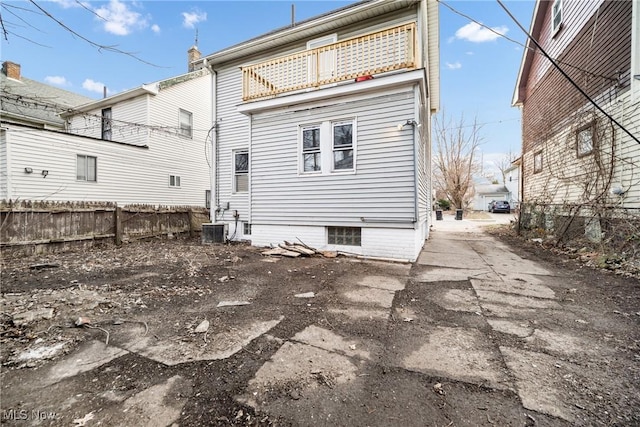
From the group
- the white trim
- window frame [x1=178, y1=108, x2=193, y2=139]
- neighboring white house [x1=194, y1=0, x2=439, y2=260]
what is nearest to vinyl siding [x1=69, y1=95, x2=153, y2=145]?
window frame [x1=178, y1=108, x2=193, y2=139]

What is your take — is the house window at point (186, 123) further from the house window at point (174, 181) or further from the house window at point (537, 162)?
the house window at point (537, 162)

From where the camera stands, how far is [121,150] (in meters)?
11.4

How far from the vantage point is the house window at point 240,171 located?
8.98 meters

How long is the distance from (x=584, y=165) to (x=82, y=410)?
11143mm

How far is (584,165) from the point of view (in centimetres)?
757

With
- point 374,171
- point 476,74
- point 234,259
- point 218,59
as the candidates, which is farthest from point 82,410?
point 476,74

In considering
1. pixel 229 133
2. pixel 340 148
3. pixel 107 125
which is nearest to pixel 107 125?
pixel 107 125

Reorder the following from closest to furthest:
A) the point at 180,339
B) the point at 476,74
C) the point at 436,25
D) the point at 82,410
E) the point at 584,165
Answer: the point at 82,410, the point at 180,339, the point at 584,165, the point at 436,25, the point at 476,74

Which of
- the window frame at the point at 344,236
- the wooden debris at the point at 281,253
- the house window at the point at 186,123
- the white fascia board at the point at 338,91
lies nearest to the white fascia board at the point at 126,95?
the house window at the point at 186,123

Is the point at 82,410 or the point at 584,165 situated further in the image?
the point at 584,165

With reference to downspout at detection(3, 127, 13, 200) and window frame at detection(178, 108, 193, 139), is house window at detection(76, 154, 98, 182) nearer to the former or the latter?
downspout at detection(3, 127, 13, 200)

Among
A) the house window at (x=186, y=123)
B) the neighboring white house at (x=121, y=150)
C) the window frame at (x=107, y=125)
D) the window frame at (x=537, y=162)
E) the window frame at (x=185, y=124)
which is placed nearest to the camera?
the neighboring white house at (x=121, y=150)

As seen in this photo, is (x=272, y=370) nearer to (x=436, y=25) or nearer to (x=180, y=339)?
(x=180, y=339)

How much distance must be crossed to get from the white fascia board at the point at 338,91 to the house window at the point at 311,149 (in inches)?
31.2
